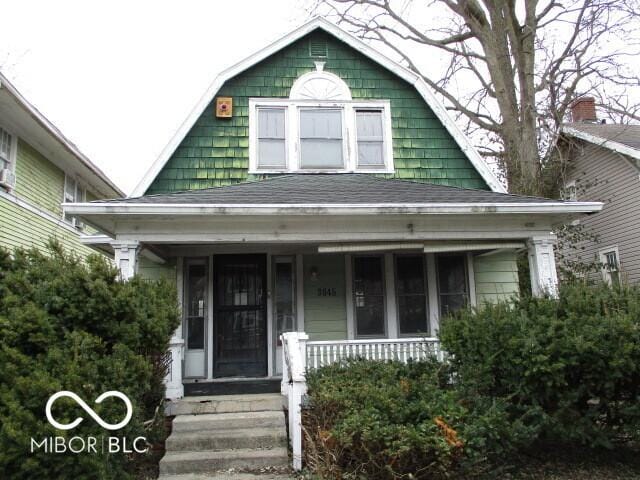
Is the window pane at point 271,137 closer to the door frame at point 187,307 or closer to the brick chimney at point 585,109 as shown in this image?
the door frame at point 187,307

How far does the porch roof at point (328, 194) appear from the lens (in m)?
7.36

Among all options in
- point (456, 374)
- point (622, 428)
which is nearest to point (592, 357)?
point (622, 428)

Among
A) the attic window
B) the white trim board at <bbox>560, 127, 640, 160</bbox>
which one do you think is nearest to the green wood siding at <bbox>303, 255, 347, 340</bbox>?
the attic window

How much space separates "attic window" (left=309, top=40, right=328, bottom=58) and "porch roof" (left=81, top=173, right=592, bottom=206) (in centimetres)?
242

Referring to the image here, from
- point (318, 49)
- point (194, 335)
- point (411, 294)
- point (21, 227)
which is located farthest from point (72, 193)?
point (411, 294)

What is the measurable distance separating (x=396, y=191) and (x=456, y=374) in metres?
3.20

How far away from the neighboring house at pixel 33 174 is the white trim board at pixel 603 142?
45.0 feet

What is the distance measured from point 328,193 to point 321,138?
7.38 feet

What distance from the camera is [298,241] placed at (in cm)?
754

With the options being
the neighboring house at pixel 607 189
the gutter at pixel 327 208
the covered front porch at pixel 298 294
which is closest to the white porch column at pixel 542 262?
the gutter at pixel 327 208

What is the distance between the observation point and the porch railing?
20.2 feet

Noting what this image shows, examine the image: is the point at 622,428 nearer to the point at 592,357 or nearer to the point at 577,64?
the point at 592,357

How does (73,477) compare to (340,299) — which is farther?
(340,299)

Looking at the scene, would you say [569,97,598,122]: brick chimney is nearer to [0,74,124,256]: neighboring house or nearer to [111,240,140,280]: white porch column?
[0,74,124,256]: neighboring house
